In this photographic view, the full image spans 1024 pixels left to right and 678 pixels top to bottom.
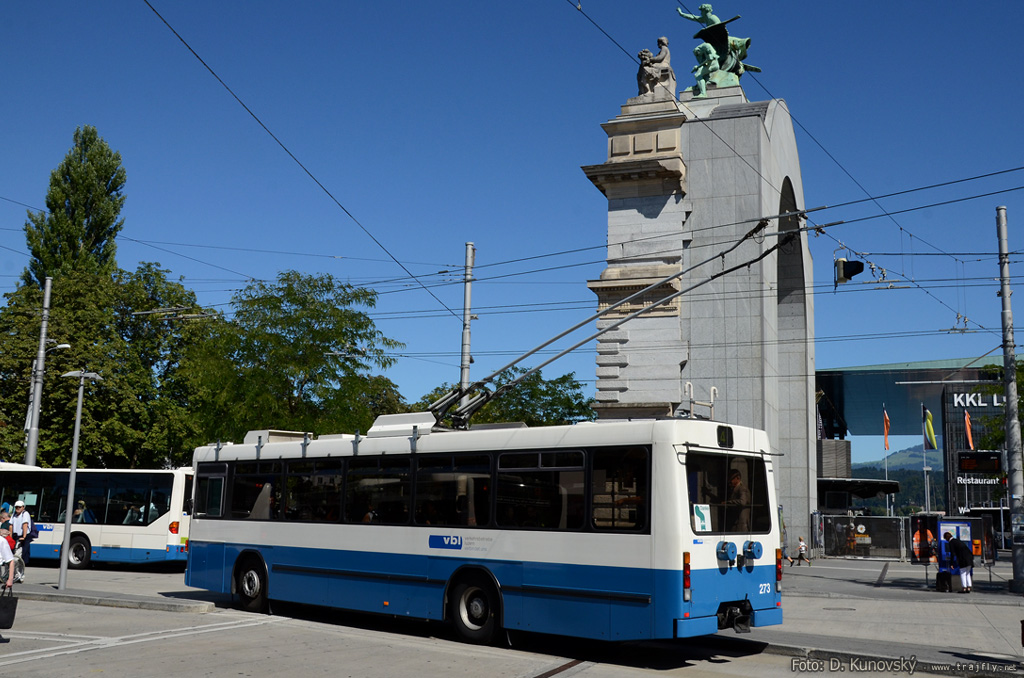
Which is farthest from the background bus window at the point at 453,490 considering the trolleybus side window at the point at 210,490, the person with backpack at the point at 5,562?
the person with backpack at the point at 5,562

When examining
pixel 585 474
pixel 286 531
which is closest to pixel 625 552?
pixel 585 474

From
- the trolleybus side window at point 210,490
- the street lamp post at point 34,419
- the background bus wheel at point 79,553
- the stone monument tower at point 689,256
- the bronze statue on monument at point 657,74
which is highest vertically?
the bronze statue on monument at point 657,74

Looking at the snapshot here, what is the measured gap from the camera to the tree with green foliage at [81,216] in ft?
158

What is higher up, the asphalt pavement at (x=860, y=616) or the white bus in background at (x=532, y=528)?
the white bus in background at (x=532, y=528)

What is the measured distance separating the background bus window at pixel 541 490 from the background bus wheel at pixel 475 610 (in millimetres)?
987

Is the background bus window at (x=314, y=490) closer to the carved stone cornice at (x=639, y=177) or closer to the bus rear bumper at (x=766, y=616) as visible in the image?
the bus rear bumper at (x=766, y=616)

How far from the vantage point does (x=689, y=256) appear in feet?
113

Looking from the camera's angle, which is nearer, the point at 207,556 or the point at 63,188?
the point at 207,556

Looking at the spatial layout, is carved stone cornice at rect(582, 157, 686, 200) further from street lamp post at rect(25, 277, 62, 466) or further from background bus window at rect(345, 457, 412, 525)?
background bus window at rect(345, 457, 412, 525)

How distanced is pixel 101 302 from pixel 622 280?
929 inches

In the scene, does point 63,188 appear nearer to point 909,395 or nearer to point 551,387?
point 551,387

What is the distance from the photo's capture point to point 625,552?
1158 centimetres

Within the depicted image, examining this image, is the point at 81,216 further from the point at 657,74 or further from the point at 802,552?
the point at 802,552

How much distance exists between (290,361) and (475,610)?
57.3 ft
